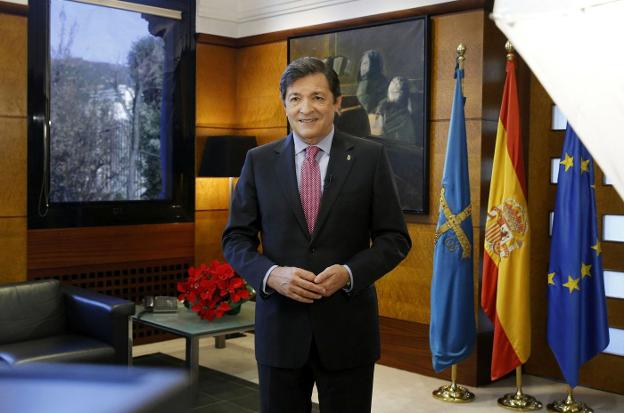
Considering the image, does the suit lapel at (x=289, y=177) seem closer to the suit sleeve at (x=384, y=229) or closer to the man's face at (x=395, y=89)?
the suit sleeve at (x=384, y=229)

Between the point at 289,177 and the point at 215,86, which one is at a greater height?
the point at 215,86

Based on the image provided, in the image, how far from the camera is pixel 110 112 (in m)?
5.76

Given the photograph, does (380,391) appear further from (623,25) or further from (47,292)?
(623,25)

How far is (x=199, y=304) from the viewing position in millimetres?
4797

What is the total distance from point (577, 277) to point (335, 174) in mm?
2562

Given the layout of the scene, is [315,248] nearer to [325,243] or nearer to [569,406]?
[325,243]

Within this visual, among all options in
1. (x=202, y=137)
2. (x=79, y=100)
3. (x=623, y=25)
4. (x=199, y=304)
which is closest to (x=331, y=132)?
(x=623, y=25)

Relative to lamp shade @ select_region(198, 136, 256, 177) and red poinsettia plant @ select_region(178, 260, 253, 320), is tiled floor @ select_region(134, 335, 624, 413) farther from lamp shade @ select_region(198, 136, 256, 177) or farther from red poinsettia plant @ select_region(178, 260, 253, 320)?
lamp shade @ select_region(198, 136, 256, 177)

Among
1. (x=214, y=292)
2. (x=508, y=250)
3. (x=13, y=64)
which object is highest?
(x=13, y=64)

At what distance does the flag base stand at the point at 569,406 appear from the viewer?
→ 4441 mm

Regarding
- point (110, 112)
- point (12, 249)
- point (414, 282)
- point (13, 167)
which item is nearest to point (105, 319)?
point (12, 249)

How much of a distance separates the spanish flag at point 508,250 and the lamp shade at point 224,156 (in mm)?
2227

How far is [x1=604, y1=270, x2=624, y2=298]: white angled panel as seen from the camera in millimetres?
4828

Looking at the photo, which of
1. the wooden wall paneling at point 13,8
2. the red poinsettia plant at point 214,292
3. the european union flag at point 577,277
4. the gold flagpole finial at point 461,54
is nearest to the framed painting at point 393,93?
the gold flagpole finial at point 461,54
